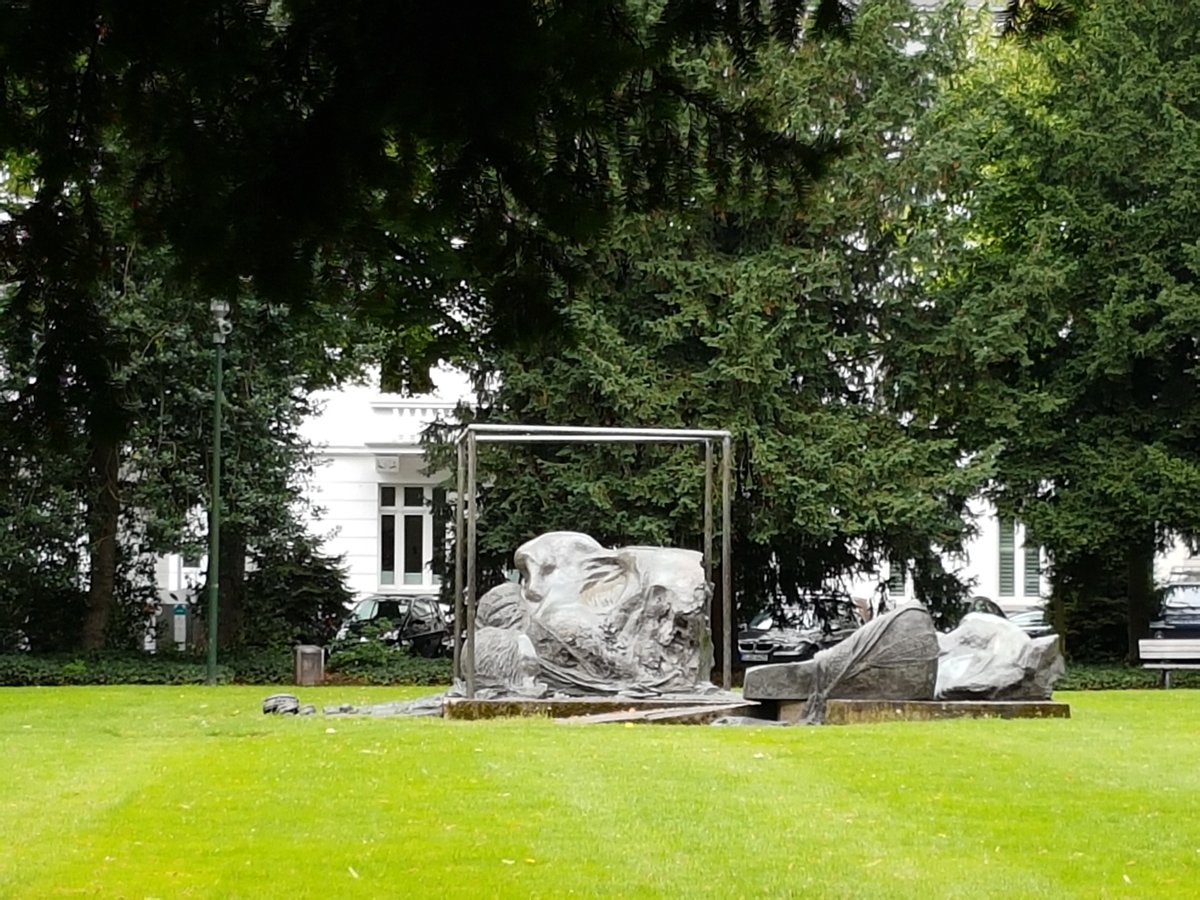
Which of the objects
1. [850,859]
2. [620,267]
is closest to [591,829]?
[850,859]

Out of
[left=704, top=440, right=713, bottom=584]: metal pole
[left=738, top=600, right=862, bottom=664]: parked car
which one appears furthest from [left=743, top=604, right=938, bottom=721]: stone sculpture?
[left=738, top=600, right=862, bottom=664]: parked car

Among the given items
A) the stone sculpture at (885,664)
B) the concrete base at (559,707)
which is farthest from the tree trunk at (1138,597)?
the concrete base at (559,707)

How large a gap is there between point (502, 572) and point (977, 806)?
63.2 feet

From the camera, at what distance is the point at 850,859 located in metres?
8.36

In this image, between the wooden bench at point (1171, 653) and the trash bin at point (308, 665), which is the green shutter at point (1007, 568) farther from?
the trash bin at point (308, 665)

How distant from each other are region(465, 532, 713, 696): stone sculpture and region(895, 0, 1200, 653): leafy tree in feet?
31.1

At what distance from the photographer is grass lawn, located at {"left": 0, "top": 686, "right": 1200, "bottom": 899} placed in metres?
7.87

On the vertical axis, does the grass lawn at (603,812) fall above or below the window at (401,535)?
below

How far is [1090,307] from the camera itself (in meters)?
28.5

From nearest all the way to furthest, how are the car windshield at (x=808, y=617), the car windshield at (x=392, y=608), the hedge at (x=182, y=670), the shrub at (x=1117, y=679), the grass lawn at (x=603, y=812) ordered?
the grass lawn at (x=603, y=812) < the hedge at (x=182, y=670) < the shrub at (x=1117, y=679) < the car windshield at (x=808, y=617) < the car windshield at (x=392, y=608)

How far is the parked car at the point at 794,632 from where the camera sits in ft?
97.4

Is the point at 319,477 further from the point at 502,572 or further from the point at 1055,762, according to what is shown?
the point at 1055,762

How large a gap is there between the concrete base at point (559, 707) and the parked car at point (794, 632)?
38.4 feet

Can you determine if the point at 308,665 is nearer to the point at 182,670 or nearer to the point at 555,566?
the point at 182,670
